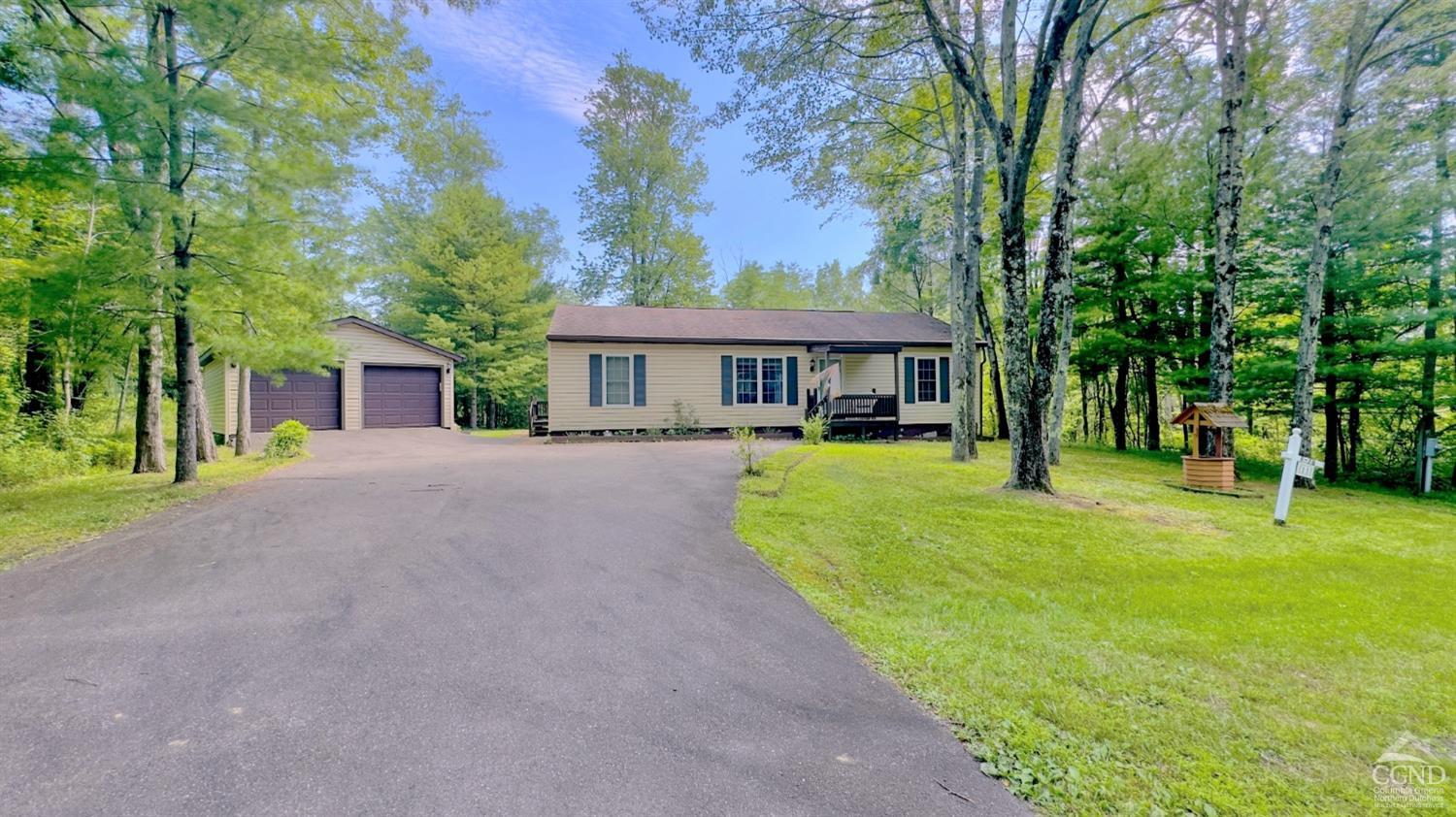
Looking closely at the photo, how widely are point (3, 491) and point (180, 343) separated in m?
2.97

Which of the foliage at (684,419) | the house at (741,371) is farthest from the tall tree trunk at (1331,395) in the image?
the foliage at (684,419)

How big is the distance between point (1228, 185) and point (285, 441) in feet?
59.7

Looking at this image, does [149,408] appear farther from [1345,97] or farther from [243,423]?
[1345,97]

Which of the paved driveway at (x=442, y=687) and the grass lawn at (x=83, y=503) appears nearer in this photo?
the paved driveway at (x=442, y=687)

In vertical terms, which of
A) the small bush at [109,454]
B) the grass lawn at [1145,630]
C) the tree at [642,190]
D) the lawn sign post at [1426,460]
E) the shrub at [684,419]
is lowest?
the grass lawn at [1145,630]

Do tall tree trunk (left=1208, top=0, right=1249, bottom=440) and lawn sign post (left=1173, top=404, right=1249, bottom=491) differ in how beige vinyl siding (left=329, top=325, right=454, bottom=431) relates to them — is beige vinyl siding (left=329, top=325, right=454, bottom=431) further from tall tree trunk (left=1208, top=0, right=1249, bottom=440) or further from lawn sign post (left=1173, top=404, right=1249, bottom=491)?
tall tree trunk (left=1208, top=0, right=1249, bottom=440)

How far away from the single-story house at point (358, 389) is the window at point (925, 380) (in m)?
16.2

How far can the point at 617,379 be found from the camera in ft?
51.6

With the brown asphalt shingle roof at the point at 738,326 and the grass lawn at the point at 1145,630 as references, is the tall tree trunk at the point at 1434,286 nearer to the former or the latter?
the grass lawn at the point at 1145,630

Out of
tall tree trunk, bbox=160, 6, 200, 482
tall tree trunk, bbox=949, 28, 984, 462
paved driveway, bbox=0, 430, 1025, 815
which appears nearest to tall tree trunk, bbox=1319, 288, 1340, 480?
tall tree trunk, bbox=949, 28, 984, 462

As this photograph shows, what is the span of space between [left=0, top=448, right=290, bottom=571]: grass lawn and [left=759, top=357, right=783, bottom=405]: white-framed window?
12.0m

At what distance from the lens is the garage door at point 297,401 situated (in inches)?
647

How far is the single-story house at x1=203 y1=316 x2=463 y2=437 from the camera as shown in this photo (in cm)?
1641

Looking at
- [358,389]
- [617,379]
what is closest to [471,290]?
[358,389]
